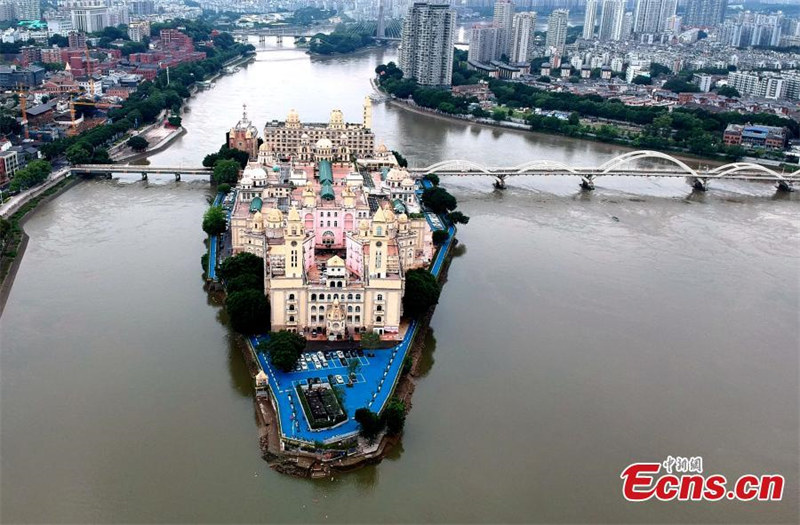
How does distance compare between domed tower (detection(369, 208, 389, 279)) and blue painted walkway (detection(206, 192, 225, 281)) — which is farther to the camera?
blue painted walkway (detection(206, 192, 225, 281))

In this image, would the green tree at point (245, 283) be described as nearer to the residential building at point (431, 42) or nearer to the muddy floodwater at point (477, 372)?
the muddy floodwater at point (477, 372)

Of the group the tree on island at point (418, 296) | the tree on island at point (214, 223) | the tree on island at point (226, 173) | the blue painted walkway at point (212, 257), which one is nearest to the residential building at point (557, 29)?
the tree on island at point (226, 173)

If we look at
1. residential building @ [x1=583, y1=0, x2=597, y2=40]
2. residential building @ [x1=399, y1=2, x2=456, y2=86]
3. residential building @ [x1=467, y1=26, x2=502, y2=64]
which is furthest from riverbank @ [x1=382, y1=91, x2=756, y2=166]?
residential building @ [x1=583, y1=0, x2=597, y2=40]

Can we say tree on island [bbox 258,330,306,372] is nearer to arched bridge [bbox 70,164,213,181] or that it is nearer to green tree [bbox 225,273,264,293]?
green tree [bbox 225,273,264,293]

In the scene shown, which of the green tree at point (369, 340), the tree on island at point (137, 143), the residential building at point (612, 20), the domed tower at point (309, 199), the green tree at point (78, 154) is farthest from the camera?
the residential building at point (612, 20)

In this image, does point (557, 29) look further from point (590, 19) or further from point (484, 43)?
point (590, 19)

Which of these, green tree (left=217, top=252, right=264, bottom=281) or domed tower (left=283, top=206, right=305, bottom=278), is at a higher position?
domed tower (left=283, top=206, right=305, bottom=278)

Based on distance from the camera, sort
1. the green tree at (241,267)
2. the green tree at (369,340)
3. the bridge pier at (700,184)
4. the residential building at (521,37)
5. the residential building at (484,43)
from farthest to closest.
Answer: the residential building at (521,37) < the residential building at (484,43) < the bridge pier at (700,184) < the green tree at (241,267) < the green tree at (369,340)
